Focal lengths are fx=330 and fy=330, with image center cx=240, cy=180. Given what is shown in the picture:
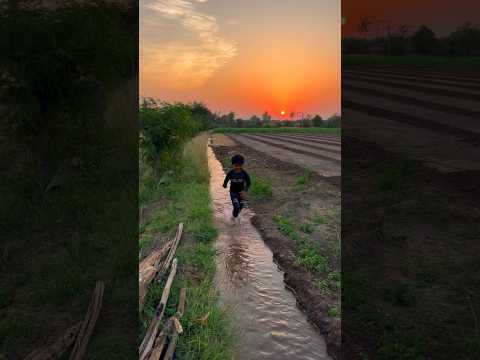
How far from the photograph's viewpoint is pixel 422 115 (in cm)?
1473

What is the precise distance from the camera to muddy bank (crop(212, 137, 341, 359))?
14.0 feet

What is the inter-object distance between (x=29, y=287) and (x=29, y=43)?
477cm

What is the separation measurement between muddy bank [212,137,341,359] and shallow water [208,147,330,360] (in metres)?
0.13

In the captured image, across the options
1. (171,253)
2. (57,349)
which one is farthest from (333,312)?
(57,349)

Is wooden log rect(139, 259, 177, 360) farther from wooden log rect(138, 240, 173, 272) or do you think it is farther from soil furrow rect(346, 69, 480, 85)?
soil furrow rect(346, 69, 480, 85)

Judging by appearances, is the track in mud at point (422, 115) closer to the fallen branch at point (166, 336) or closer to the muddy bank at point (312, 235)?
the muddy bank at point (312, 235)

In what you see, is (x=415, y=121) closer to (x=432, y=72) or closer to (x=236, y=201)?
(x=236, y=201)

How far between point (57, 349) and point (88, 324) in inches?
20.6

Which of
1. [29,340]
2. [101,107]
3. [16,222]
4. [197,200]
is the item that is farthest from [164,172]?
[29,340]

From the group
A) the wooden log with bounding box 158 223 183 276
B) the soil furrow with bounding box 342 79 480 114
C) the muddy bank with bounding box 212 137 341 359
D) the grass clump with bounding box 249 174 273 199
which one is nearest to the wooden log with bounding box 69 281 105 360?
the wooden log with bounding box 158 223 183 276

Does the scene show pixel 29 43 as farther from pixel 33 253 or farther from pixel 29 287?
pixel 29 287

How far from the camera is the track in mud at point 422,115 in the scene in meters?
10.2

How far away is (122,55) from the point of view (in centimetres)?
831

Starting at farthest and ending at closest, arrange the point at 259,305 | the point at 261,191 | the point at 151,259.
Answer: the point at 261,191 < the point at 151,259 < the point at 259,305
